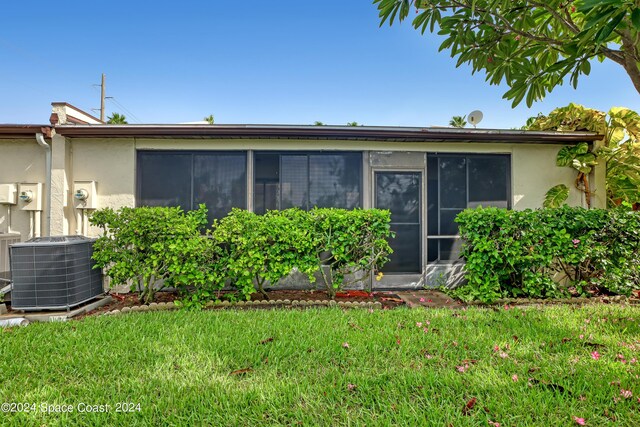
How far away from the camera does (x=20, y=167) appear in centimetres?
543

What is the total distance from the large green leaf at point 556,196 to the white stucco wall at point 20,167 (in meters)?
9.44

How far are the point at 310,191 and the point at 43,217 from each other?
4.81m

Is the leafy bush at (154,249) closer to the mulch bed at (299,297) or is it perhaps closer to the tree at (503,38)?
the mulch bed at (299,297)

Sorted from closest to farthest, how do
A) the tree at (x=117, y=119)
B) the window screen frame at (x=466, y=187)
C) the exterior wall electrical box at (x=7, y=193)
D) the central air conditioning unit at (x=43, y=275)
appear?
the central air conditioning unit at (x=43, y=275) < the exterior wall electrical box at (x=7, y=193) < the window screen frame at (x=466, y=187) < the tree at (x=117, y=119)

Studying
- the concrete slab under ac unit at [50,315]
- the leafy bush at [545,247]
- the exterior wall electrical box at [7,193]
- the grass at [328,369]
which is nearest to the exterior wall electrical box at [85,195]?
the exterior wall electrical box at [7,193]

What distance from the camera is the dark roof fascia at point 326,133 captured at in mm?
5145

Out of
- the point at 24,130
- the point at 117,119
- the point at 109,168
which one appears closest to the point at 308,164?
the point at 109,168

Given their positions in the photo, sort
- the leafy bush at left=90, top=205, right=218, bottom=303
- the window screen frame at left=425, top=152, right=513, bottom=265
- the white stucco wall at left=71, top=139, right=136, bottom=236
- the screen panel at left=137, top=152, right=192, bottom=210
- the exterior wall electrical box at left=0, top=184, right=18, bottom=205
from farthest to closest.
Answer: the window screen frame at left=425, top=152, right=513, bottom=265 < the screen panel at left=137, top=152, right=192, bottom=210 < the white stucco wall at left=71, top=139, right=136, bottom=236 < the exterior wall electrical box at left=0, top=184, right=18, bottom=205 < the leafy bush at left=90, top=205, right=218, bottom=303

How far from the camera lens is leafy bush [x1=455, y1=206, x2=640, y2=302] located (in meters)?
4.88

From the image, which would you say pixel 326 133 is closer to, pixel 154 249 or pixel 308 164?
pixel 308 164

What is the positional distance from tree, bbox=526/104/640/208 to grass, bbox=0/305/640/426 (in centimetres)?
316

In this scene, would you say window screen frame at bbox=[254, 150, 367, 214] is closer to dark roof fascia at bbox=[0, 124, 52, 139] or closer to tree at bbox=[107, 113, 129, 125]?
dark roof fascia at bbox=[0, 124, 52, 139]

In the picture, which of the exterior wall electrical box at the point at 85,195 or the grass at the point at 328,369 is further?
the exterior wall electrical box at the point at 85,195

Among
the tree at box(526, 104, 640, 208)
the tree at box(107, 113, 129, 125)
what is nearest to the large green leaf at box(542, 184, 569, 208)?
the tree at box(526, 104, 640, 208)
